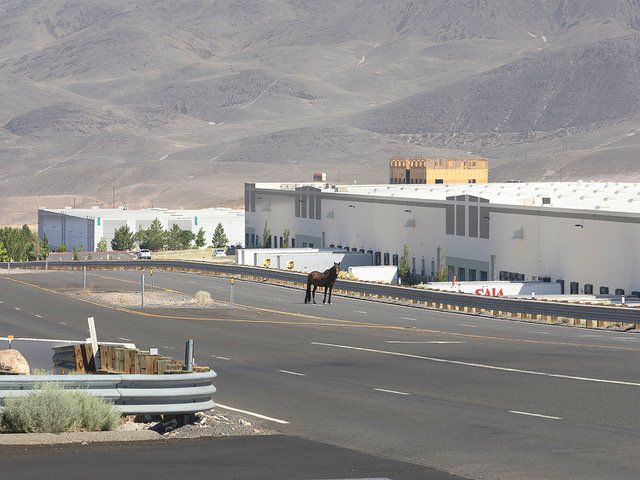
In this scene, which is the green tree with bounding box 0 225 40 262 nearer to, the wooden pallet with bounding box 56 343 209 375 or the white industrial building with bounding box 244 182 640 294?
the white industrial building with bounding box 244 182 640 294

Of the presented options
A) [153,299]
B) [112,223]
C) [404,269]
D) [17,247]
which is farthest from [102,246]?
[153,299]

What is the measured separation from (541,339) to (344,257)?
57.0m

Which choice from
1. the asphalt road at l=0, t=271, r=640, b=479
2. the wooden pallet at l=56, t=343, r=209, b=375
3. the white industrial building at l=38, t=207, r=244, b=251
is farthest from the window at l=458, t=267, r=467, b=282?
the white industrial building at l=38, t=207, r=244, b=251

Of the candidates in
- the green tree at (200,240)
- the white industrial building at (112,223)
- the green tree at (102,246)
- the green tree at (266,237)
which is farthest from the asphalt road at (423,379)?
the white industrial building at (112,223)

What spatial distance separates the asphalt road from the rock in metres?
3.09

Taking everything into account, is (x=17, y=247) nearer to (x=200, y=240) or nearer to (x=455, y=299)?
(x=200, y=240)

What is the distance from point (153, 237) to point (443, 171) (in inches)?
1408

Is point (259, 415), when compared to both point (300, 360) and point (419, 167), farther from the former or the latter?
point (419, 167)

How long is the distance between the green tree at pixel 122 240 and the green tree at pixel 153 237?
0.83 meters

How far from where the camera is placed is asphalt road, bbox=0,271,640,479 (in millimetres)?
15938

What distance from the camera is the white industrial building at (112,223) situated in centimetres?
14850

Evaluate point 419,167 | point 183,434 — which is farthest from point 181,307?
point 419,167

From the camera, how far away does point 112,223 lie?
489 ft

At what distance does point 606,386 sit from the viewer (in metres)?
22.9
